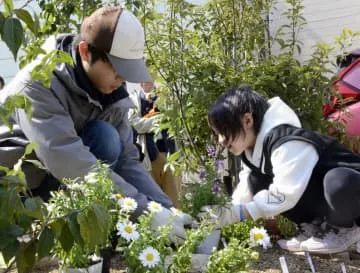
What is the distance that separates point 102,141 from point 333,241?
1142 mm

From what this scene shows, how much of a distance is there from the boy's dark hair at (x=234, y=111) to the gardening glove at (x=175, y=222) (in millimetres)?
581

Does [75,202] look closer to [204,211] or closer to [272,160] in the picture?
[204,211]

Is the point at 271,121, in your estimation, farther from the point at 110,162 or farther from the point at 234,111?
the point at 110,162

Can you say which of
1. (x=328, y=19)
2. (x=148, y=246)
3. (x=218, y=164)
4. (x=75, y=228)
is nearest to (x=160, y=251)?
(x=148, y=246)

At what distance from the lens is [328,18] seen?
257 inches


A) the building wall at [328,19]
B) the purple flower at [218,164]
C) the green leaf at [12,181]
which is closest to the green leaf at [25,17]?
the green leaf at [12,181]

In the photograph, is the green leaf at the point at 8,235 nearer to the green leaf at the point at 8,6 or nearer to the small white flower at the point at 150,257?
the green leaf at the point at 8,6

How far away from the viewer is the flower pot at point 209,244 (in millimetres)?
1958

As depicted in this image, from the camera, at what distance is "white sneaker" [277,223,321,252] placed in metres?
2.56

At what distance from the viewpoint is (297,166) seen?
93.4 inches

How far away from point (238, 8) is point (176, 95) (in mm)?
728

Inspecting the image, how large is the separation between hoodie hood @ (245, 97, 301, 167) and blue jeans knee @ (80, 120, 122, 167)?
64cm

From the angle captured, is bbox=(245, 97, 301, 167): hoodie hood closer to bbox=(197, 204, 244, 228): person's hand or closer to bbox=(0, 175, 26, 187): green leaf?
bbox=(197, 204, 244, 228): person's hand

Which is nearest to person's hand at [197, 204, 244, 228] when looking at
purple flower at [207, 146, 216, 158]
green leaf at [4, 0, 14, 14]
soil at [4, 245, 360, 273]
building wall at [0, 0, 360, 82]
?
soil at [4, 245, 360, 273]
